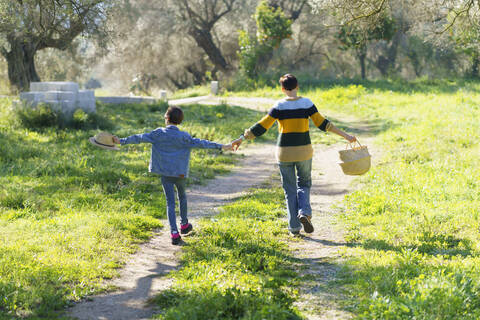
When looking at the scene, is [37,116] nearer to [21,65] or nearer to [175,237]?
[21,65]

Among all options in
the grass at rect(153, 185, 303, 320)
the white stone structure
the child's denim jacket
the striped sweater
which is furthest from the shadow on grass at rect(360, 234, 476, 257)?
the white stone structure

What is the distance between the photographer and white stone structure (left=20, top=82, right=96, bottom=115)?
13883 millimetres

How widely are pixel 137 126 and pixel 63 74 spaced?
24.3 meters

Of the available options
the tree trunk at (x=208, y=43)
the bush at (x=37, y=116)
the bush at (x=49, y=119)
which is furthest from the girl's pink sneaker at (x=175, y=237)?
the tree trunk at (x=208, y=43)

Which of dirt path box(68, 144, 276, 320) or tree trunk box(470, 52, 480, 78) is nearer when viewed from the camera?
dirt path box(68, 144, 276, 320)

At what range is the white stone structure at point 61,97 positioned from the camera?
13.9 meters

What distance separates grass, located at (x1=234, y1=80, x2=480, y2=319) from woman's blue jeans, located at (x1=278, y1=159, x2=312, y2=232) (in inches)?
25.2

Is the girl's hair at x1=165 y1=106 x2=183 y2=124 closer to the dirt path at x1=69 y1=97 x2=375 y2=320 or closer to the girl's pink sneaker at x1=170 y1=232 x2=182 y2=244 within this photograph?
the girl's pink sneaker at x1=170 y1=232 x2=182 y2=244

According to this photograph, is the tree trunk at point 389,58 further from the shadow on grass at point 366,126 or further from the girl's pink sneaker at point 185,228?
the girl's pink sneaker at point 185,228

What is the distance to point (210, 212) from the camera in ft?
23.7

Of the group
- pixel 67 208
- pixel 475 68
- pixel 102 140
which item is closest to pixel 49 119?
pixel 67 208

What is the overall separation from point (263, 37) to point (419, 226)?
22.9 m

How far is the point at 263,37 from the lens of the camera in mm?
27453

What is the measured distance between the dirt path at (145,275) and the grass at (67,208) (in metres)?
0.15
